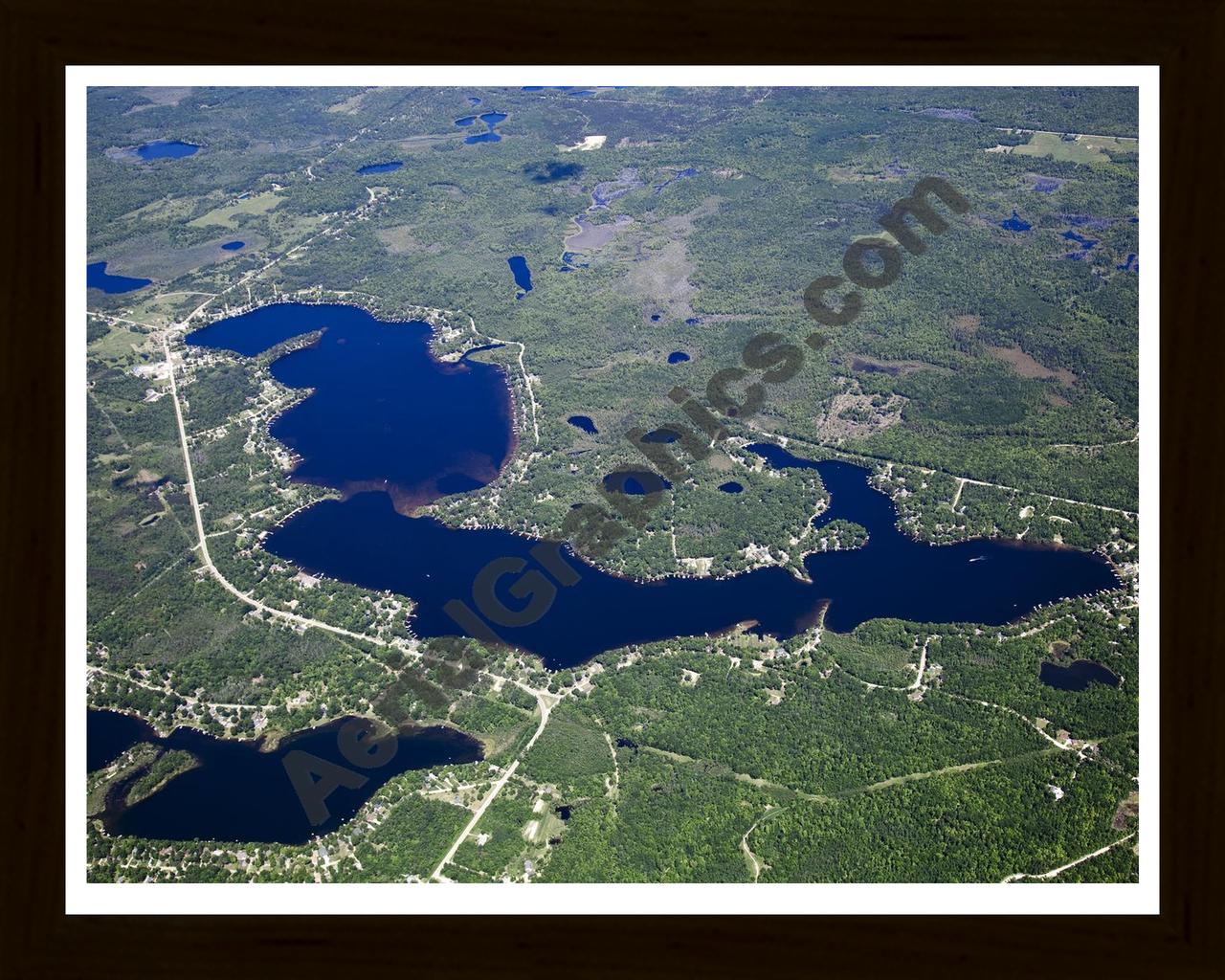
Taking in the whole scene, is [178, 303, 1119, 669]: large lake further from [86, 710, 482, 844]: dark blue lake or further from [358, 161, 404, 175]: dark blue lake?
[358, 161, 404, 175]: dark blue lake

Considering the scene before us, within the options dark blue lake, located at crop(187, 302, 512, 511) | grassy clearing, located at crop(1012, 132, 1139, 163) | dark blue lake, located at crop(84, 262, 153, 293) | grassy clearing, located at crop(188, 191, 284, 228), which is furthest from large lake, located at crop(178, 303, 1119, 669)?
grassy clearing, located at crop(1012, 132, 1139, 163)

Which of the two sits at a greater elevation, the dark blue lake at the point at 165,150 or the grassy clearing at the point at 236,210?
the dark blue lake at the point at 165,150

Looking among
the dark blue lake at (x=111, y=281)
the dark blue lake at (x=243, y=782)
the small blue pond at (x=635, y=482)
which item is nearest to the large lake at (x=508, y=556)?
the small blue pond at (x=635, y=482)


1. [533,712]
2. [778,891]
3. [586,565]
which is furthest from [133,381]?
[778,891]

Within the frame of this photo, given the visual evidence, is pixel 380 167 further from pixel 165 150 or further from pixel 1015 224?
pixel 1015 224

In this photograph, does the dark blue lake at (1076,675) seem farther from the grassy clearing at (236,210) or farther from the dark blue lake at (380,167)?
the dark blue lake at (380,167)

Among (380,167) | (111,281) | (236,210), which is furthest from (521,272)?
(111,281)

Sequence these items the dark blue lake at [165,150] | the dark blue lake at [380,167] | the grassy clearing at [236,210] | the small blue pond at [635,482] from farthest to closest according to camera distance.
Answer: the dark blue lake at [165,150], the dark blue lake at [380,167], the grassy clearing at [236,210], the small blue pond at [635,482]
